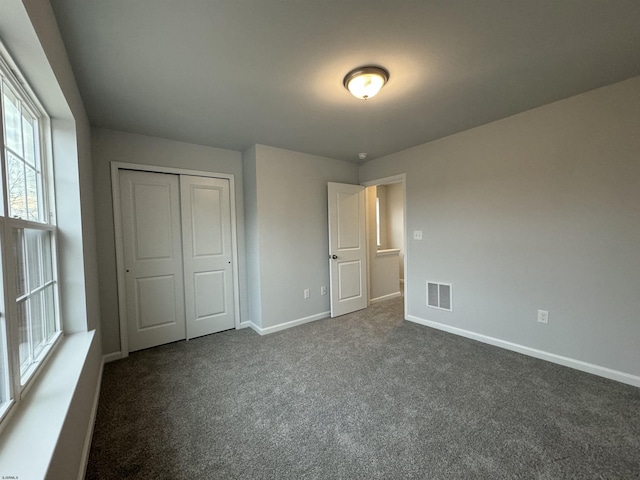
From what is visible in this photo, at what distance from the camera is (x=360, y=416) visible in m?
1.76

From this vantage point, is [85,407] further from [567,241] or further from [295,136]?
[567,241]

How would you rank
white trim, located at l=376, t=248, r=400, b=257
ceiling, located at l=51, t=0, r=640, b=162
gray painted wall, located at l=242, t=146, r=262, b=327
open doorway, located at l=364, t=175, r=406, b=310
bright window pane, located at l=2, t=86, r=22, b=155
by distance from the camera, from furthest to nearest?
white trim, located at l=376, t=248, r=400, b=257 < open doorway, located at l=364, t=175, r=406, b=310 < gray painted wall, located at l=242, t=146, r=262, b=327 < ceiling, located at l=51, t=0, r=640, b=162 < bright window pane, located at l=2, t=86, r=22, b=155

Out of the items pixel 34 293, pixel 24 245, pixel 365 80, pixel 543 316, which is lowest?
pixel 543 316

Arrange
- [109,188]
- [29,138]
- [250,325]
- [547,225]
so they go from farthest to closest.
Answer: [250,325] → [109,188] → [547,225] → [29,138]

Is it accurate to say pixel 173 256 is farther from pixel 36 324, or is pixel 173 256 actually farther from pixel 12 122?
pixel 12 122

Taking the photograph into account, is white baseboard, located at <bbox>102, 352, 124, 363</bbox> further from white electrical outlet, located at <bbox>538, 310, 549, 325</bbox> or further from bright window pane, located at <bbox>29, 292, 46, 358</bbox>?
white electrical outlet, located at <bbox>538, 310, 549, 325</bbox>

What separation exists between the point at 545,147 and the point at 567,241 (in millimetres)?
882

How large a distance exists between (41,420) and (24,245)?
0.82 m

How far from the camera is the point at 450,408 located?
5.95ft

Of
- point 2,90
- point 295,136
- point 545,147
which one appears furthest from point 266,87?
point 545,147

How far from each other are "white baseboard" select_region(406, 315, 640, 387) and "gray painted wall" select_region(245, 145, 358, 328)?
1.70 meters

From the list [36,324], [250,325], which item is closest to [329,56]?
[36,324]

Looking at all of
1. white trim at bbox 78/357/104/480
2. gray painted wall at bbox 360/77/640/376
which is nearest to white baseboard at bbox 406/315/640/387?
gray painted wall at bbox 360/77/640/376

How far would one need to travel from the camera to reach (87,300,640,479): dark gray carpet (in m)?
1.39
